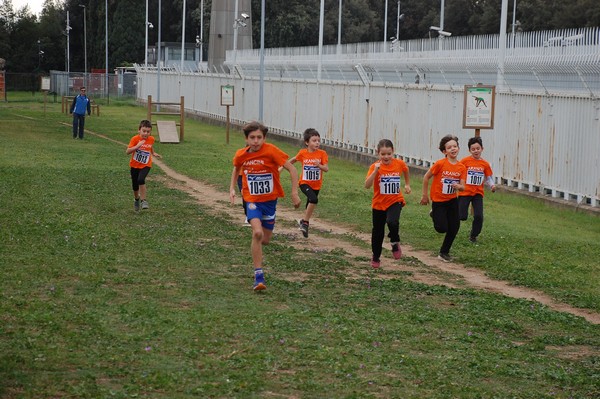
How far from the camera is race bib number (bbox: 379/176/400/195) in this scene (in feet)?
43.6

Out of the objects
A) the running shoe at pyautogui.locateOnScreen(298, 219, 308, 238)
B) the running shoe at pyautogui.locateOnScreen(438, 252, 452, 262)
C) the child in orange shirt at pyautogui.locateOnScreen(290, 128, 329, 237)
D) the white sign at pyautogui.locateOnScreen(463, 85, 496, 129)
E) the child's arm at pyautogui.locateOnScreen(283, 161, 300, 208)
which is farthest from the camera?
the white sign at pyautogui.locateOnScreen(463, 85, 496, 129)

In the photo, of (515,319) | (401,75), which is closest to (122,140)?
(401,75)

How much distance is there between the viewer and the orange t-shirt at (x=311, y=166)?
16.3 meters

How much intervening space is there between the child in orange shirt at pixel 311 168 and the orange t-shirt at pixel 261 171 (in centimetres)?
470

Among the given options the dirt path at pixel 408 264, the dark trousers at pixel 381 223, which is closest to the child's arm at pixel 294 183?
the dirt path at pixel 408 264

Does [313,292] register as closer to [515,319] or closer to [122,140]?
[515,319]

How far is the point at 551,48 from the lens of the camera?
908 inches

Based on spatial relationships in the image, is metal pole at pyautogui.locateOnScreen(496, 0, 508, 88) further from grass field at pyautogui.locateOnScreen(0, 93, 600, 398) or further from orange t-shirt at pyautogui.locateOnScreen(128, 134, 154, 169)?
orange t-shirt at pyautogui.locateOnScreen(128, 134, 154, 169)

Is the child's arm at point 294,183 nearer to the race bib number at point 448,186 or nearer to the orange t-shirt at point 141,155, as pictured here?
the race bib number at point 448,186

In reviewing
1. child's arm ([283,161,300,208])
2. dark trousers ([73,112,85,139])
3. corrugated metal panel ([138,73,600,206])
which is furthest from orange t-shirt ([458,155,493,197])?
dark trousers ([73,112,85,139])

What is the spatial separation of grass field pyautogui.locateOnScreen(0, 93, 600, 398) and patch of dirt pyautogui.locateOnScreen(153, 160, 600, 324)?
0.25m

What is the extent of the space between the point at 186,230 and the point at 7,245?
10.7 ft

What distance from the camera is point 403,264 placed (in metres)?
13.7

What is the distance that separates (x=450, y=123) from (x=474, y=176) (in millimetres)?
12632
